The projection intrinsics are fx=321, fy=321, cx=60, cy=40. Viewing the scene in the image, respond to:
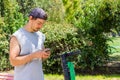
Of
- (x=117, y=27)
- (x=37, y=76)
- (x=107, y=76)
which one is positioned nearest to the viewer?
(x=37, y=76)

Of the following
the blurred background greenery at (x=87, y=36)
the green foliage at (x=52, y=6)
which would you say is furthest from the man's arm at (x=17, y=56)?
the green foliage at (x=52, y=6)

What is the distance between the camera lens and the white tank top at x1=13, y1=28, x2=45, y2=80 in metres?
2.57

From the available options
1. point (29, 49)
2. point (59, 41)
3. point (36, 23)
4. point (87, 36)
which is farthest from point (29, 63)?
point (87, 36)

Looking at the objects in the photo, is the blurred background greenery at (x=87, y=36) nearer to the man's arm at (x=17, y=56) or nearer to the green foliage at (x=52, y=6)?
the man's arm at (x=17, y=56)

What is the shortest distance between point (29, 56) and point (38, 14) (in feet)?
1.11

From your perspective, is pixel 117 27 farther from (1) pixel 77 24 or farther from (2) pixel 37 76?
(2) pixel 37 76

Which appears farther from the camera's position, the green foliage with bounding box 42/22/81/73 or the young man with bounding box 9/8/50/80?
the green foliage with bounding box 42/22/81/73

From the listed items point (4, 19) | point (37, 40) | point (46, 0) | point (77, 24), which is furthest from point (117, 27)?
point (46, 0)

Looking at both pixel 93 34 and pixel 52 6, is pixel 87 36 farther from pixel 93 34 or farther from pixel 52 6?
pixel 52 6

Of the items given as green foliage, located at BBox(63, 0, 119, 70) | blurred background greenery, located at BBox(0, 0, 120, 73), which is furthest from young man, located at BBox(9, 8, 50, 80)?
green foliage, located at BBox(63, 0, 119, 70)

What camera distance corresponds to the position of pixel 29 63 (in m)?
2.57

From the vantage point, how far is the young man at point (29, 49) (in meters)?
2.51

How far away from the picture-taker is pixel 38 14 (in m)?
2.53

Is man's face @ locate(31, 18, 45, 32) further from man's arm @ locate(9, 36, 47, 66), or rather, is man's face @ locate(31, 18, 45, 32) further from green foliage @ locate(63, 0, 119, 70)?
green foliage @ locate(63, 0, 119, 70)
